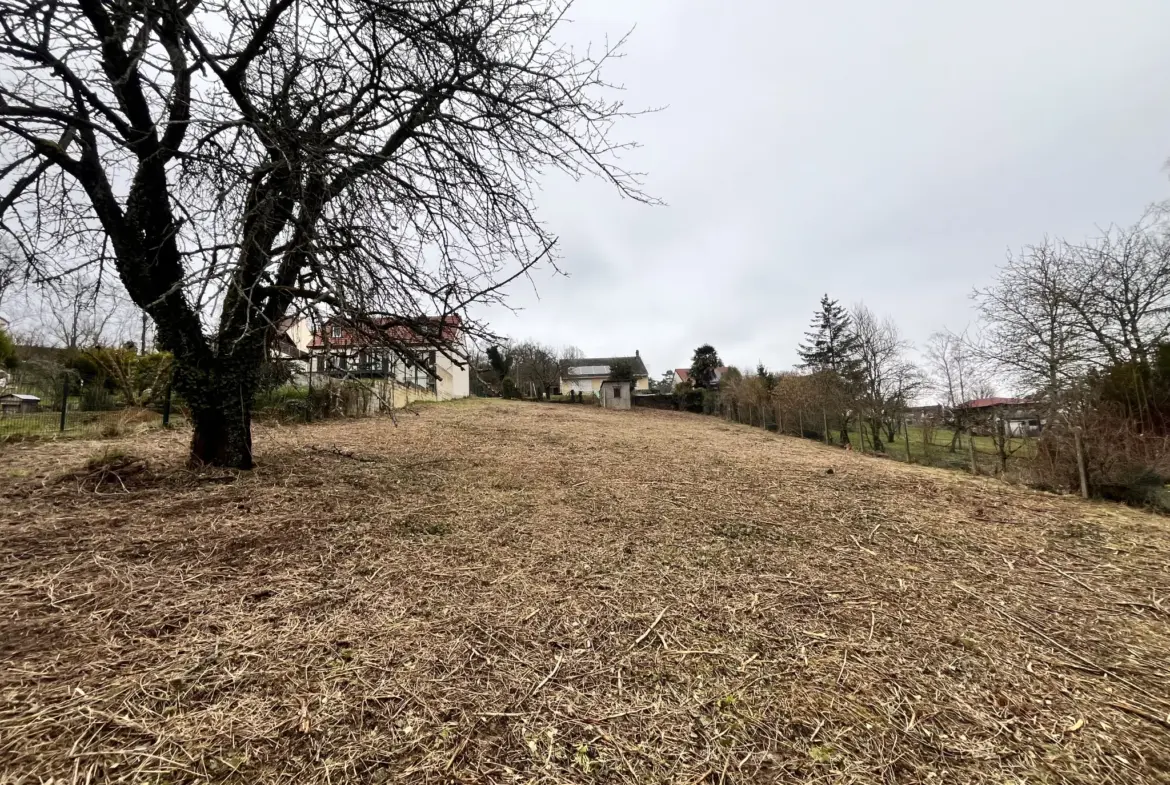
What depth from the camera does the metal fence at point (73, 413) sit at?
25.2 ft

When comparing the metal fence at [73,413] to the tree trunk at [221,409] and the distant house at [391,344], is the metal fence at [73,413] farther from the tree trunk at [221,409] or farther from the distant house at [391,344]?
the distant house at [391,344]

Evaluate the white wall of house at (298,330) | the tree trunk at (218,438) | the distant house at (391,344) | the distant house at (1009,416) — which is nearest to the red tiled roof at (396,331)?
the distant house at (391,344)

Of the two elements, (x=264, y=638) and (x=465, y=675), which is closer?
(x=465, y=675)

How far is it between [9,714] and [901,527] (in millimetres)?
4931

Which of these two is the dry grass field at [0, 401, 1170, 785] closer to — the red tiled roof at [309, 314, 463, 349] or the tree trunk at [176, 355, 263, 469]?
the tree trunk at [176, 355, 263, 469]

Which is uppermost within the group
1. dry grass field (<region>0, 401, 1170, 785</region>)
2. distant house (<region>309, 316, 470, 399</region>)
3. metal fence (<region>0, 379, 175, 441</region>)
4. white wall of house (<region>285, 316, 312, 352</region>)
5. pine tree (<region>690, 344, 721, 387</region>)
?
pine tree (<region>690, 344, 721, 387</region>)

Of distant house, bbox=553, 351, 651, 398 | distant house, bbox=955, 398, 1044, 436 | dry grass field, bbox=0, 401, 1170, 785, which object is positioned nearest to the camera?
dry grass field, bbox=0, 401, 1170, 785

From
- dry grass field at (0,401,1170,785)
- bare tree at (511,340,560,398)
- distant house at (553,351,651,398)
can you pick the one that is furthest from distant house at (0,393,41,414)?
distant house at (553,351,651,398)

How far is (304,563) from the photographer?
8.96 ft

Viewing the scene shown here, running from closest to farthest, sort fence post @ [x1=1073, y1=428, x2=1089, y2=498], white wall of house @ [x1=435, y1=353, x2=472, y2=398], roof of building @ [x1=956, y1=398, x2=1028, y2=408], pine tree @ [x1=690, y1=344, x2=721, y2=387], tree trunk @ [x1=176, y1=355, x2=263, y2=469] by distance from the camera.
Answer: tree trunk @ [x1=176, y1=355, x2=263, y2=469]
fence post @ [x1=1073, y1=428, x2=1089, y2=498]
roof of building @ [x1=956, y1=398, x2=1028, y2=408]
white wall of house @ [x1=435, y1=353, x2=472, y2=398]
pine tree @ [x1=690, y1=344, x2=721, y2=387]

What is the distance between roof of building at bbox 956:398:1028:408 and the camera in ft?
27.9

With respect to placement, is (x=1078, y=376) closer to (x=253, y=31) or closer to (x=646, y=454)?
(x=646, y=454)

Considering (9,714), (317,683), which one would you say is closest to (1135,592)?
(317,683)

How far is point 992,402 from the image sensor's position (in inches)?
380
